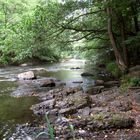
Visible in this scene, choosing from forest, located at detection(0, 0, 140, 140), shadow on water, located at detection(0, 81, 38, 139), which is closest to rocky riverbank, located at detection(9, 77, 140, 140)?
forest, located at detection(0, 0, 140, 140)

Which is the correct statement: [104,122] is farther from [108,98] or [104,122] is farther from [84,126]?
[108,98]

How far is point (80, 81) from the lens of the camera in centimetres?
1872

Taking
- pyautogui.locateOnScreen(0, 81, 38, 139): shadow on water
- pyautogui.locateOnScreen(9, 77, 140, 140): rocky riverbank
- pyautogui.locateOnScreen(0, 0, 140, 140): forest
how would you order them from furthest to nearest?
pyautogui.locateOnScreen(0, 81, 38, 139): shadow on water → pyautogui.locateOnScreen(0, 0, 140, 140): forest → pyautogui.locateOnScreen(9, 77, 140, 140): rocky riverbank

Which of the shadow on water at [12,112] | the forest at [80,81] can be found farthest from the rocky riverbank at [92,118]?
the shadow on water at [12,112]

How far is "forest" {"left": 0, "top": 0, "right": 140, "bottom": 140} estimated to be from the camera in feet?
26.3

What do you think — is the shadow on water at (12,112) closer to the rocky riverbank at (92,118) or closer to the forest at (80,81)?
the forest at (80,81)

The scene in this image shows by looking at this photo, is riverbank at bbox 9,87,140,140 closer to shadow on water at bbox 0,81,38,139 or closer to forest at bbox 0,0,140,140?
forest at bbox 0,0,140,140

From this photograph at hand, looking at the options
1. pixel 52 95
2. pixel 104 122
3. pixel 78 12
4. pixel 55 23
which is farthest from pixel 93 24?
pixel 104 122

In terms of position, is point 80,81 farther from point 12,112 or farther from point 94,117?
point 94,117

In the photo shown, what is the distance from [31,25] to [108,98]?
7760 millimetres

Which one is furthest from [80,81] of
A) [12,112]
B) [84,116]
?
[84,116]

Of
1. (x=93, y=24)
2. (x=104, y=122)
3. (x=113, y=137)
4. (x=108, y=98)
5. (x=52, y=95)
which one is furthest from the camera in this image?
(x=93, y=24)

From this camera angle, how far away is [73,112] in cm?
980

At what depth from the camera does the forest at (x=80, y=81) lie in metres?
8.01
